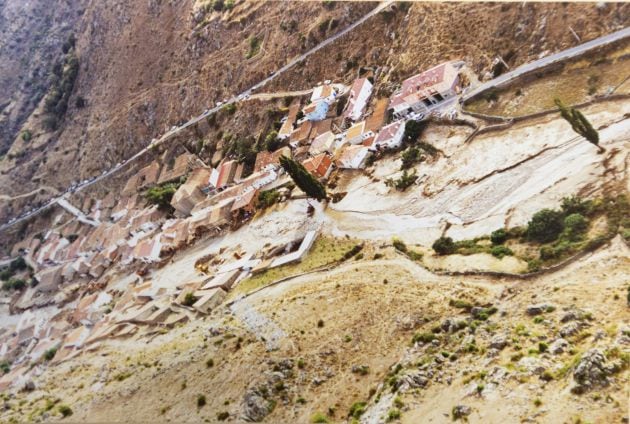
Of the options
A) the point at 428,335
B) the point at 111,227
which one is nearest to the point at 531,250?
the point at 428,335

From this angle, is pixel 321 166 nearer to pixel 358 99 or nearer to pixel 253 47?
pixel 358 99

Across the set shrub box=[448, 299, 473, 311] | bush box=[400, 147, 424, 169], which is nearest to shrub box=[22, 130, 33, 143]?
bush box=[400, 147, 424, 169]

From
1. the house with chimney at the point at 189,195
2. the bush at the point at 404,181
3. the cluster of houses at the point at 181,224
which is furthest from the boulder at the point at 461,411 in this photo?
the house with chimney at the point at 189,195

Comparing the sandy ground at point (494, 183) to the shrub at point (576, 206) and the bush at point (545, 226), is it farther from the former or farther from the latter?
the bush at point (545, 226)

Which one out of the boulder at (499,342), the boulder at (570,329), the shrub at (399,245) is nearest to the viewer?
the boulder at (570,329)

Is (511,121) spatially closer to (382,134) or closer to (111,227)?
(382,134)

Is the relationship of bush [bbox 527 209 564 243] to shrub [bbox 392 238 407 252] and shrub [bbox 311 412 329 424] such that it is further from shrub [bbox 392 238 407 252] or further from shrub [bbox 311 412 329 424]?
shrub [bbox 311 412 329 424]

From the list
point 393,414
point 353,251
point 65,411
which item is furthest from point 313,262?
point 65,411
